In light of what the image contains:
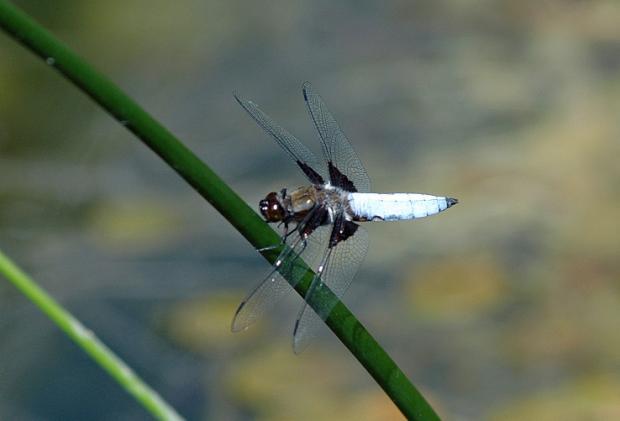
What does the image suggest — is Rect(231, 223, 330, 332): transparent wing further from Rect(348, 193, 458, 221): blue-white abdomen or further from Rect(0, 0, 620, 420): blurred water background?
Rect(0, 0, 620, 420): blurred water background

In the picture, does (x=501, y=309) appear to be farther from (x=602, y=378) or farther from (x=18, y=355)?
(x=18, y=355)

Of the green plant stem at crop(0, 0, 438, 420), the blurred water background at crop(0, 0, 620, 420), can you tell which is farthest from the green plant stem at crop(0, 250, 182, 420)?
the blurred water background at crop(0, 0, 620, 420)

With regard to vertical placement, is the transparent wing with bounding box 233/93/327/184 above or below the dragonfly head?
above

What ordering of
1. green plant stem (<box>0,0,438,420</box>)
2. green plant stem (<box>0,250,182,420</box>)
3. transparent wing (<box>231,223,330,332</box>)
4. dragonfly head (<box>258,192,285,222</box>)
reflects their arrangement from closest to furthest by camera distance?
green plant stem (<box>0,0,438,420</box>) → green plant stem (<box>0,250,182,420</box>) → transparent wing (<box>231,223,330,332</box>) → dragonfly head (<box>258,192,285,222</box>)

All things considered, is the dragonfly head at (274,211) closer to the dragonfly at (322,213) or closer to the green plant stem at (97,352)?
the dragonfly at (322,213)

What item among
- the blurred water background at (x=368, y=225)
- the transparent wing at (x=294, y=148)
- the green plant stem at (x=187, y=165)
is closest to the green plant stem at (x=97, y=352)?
the green plant stem at (x=187, y=165)

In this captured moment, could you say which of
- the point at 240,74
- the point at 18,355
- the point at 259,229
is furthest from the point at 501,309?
the point at 259,229

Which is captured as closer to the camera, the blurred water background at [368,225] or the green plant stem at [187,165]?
the green plant stem at [187,165]

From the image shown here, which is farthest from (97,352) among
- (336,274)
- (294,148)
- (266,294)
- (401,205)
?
(401,205)
